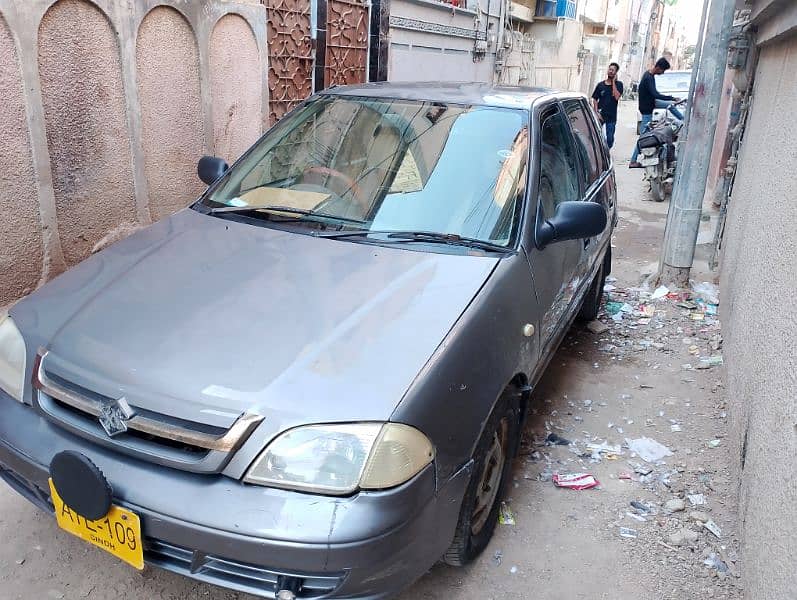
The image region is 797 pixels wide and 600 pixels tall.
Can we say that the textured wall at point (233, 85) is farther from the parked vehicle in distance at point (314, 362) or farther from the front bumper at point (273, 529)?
the front bumper at point (273, 529)

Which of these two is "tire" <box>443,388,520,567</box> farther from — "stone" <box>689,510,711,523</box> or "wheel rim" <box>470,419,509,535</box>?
"stone" <box>689,510,711,523</box>

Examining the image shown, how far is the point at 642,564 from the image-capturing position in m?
2.64

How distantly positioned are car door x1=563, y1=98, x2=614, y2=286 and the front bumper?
7.31 ft

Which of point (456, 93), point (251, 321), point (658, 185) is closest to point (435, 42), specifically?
point (658, 185)

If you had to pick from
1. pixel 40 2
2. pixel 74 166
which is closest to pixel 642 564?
pixel 74 166

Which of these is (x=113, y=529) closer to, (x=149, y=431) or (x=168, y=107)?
(x=149, y=431)

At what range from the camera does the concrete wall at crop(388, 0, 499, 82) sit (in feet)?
35.5

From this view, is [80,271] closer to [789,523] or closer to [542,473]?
[542,473]

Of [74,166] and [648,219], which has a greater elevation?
[74,166]

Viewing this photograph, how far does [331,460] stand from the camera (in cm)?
182

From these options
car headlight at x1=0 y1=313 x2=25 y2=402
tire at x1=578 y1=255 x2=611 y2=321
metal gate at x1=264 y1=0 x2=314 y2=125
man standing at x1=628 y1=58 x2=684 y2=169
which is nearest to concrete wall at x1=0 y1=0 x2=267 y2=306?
metal gate at x1=264 y1=0 x2=314 y2=125

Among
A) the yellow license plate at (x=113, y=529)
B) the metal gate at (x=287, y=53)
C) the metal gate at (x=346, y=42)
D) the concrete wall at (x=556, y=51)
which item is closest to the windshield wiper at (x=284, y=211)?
the yellow license plate at (x=113, y=529)

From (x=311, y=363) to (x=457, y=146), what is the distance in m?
1.47

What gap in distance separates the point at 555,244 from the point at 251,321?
156cm
